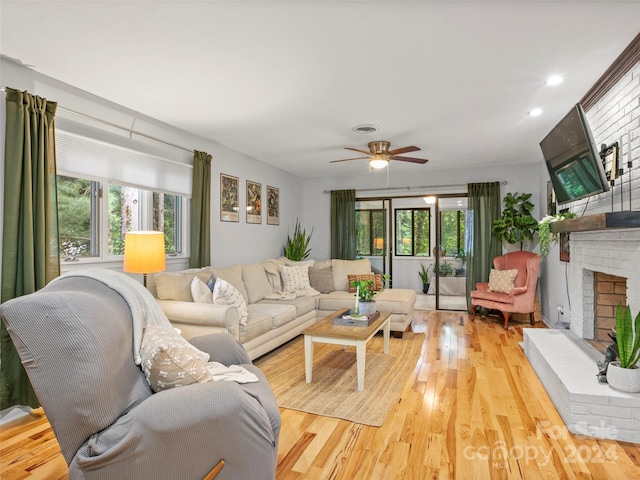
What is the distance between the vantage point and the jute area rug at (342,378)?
2.74m

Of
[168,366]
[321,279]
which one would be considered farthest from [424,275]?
[168,366]

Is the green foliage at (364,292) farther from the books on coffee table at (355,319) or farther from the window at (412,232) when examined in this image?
the window at (412,232)

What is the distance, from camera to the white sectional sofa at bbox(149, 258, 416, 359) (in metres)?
3.30

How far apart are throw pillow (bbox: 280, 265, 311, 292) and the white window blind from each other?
175 centimetres

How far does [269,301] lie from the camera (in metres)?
4.69

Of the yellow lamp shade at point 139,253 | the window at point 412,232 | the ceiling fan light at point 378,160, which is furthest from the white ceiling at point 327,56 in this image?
the window at point 412,232

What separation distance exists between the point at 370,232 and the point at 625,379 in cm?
473

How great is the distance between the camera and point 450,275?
6.58 m

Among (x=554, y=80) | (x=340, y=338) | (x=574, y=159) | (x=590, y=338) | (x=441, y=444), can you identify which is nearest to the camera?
(x=441, y=444)

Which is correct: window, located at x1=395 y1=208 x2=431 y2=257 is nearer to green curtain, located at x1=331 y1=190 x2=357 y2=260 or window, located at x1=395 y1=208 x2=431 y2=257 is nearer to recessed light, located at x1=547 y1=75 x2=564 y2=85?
green curtain, located at x1=331 y1=190 x2=357 y2=260

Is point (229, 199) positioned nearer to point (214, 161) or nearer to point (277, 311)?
point (214, 161)

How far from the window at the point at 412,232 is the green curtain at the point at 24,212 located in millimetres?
5263

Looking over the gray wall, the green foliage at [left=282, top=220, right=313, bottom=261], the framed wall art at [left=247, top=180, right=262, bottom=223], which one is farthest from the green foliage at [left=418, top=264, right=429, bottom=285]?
the framed wall art at [left=247, top=180, right=262, bottom=223]

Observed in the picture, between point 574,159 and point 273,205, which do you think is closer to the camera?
point 574,159
